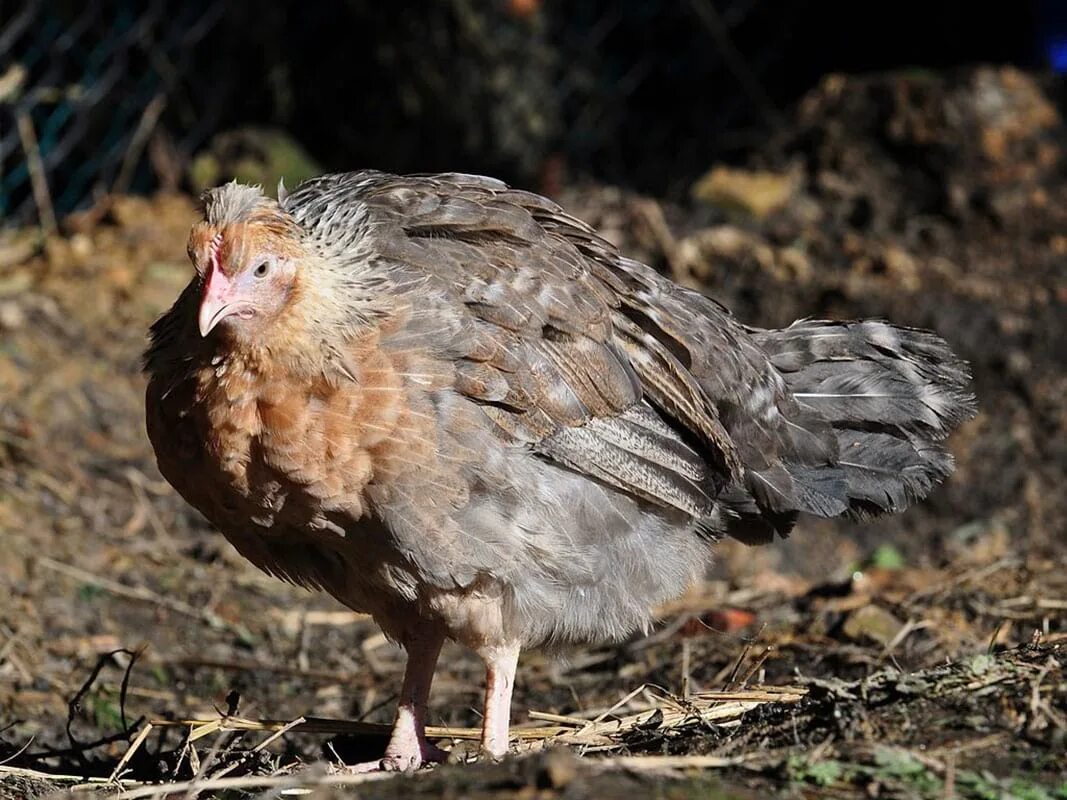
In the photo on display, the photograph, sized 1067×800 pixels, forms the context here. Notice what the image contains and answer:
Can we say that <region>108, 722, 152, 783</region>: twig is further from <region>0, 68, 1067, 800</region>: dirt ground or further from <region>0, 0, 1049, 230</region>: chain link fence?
<region>0, 0, 1049, 230</region>: chain link fence

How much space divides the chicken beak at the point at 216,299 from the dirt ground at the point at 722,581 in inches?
42.0

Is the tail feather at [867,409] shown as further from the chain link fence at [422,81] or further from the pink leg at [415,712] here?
the chain link fence at [422,81]

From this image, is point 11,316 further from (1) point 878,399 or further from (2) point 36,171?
(1) point 878,399

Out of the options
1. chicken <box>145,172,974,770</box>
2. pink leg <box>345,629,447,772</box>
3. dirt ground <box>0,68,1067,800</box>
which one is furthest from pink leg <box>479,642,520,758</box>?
pink leg <box>345,629,447,772</box>

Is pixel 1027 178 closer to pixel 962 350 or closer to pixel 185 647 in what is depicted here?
pixel 962 350

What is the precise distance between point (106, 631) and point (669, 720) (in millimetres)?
2558

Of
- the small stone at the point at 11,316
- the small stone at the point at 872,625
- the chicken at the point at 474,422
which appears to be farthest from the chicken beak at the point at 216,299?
the small stone at the point at 11,316

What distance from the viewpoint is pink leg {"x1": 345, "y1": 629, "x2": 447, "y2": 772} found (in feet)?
13.3

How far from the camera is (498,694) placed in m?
3.91

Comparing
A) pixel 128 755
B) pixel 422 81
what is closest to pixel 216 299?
pixel 128 755

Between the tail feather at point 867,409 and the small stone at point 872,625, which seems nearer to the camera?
the tail feather at point 867,409

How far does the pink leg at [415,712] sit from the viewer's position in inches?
160

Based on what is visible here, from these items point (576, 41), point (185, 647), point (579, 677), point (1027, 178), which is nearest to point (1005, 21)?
point (1027, 178)

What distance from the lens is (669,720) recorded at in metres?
3.72
